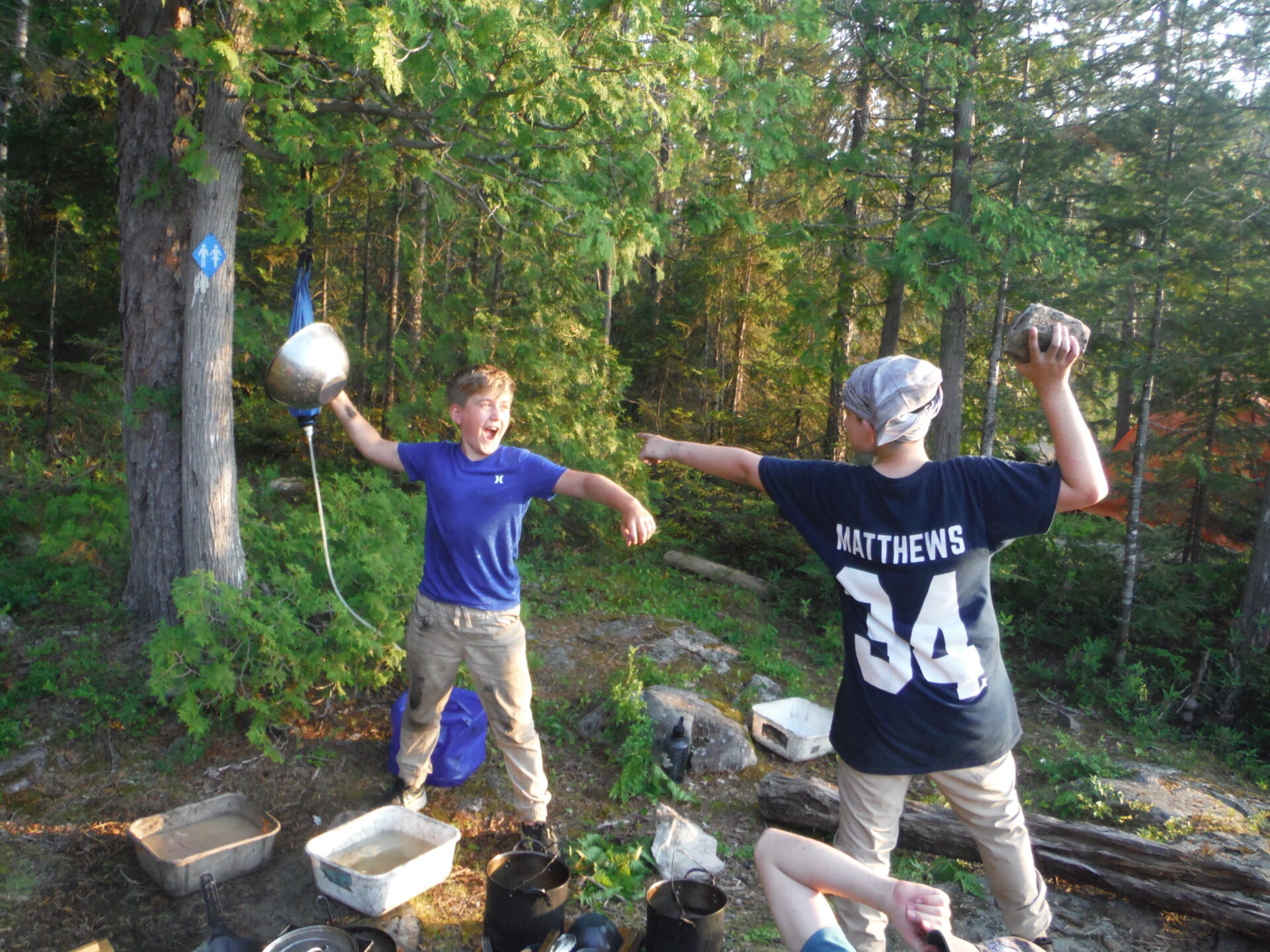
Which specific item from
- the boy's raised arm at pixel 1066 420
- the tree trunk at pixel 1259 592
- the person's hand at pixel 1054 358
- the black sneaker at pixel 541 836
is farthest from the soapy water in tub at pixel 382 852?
the tree trunk at pixel 1259 592

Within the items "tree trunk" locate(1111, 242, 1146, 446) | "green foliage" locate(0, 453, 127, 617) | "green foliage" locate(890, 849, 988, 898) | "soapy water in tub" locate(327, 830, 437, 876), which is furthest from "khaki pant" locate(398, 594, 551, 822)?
"tree trunk" locate(1111, 242, 1146, 446)

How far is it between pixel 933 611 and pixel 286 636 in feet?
10.7

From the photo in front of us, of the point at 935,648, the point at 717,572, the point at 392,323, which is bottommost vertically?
the point at 717,572

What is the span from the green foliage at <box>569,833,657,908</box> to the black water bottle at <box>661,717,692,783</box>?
2.21 feet

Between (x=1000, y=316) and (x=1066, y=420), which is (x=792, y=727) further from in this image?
(x=1000, y=316)

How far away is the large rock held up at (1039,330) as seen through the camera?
2.28 metres

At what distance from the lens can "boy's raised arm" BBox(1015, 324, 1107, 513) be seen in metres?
2.26

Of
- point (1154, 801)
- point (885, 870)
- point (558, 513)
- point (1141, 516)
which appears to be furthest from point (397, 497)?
point (1141, 516)

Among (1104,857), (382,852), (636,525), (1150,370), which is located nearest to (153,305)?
(382,852)

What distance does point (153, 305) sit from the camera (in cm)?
522

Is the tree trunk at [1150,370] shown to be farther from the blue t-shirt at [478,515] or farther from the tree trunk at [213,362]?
the tree trunk at [213,362]

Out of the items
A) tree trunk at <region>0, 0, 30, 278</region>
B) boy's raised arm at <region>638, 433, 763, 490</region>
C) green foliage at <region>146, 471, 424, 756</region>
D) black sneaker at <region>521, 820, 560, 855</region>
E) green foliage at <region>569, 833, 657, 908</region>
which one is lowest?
green foliage at <region>569, 833, 657, 908</region>

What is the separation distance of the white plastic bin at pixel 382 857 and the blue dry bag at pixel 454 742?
17.4 inches

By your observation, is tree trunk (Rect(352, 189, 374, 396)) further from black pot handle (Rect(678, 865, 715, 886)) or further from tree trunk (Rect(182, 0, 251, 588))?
black pot handle (Rect(678, 865, 715, 886))
